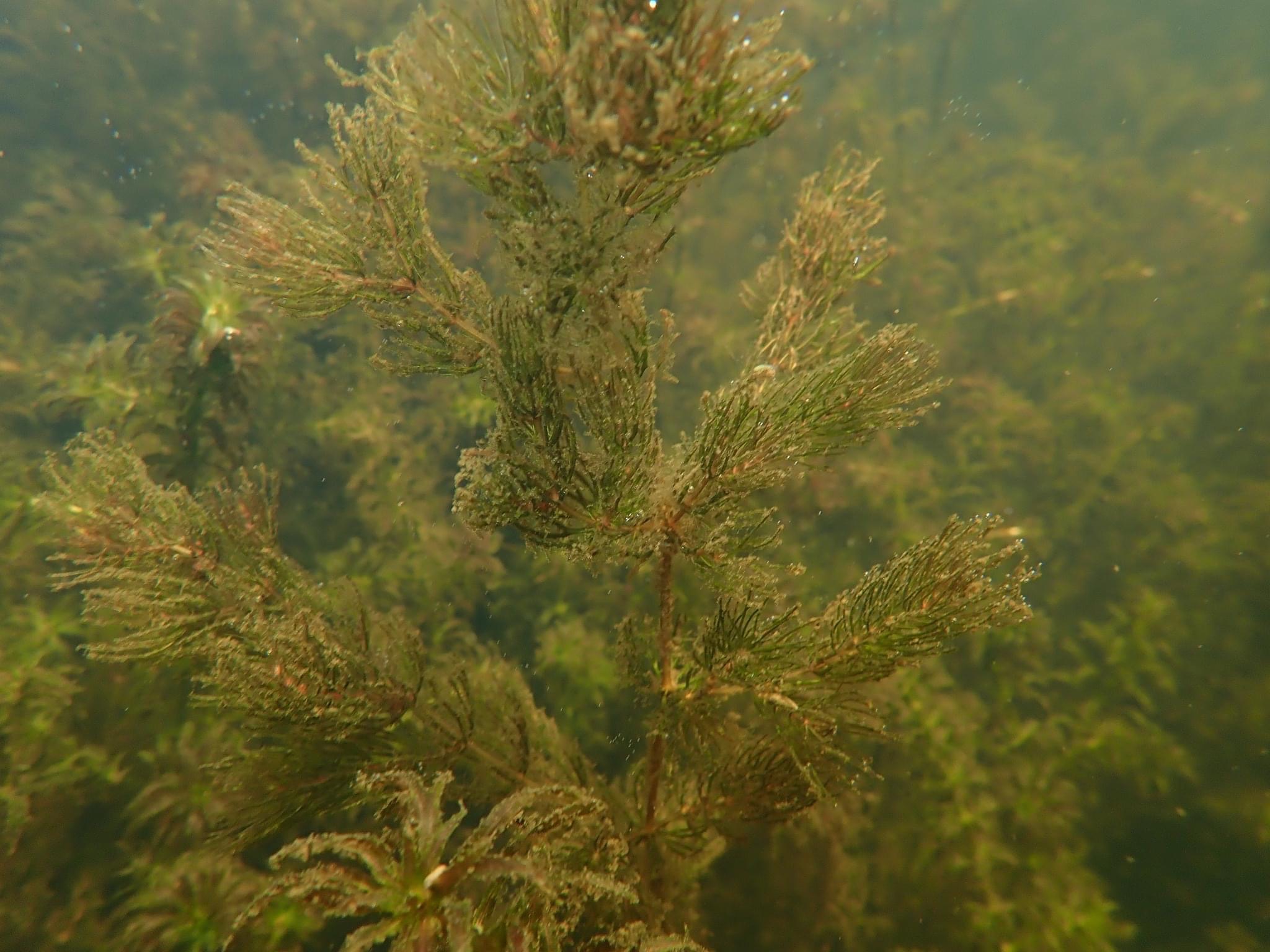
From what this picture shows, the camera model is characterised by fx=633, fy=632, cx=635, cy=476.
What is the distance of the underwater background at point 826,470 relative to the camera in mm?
4078

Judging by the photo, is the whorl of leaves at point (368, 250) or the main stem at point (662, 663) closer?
the whorl of leaves at point (368, 250)

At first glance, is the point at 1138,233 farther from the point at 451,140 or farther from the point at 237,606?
the point at 237,606

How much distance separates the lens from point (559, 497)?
1.97 metres

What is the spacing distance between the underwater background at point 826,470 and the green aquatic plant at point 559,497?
1.17 ft

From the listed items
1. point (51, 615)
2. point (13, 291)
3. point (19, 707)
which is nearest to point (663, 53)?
point (19, 707)

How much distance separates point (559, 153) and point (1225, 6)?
34.5 meters

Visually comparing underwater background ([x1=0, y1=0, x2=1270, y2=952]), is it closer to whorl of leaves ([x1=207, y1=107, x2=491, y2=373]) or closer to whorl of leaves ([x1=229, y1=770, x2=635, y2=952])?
whorl of leaves ([x1=207, y1=107, x2=491, y2=373])

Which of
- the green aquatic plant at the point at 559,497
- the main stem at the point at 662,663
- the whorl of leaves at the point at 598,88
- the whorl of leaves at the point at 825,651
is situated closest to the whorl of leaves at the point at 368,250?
the green aquatic plant at the point at 559,497

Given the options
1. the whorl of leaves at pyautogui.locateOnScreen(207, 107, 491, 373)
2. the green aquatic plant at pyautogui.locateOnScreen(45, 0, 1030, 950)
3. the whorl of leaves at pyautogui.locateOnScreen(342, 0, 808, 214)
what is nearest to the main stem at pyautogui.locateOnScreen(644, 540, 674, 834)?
the green aquatic plant at pyautogui.locateOnScreen(45, 0, 1030, 950)

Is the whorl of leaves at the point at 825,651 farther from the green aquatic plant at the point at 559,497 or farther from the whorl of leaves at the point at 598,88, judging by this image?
the whorl of leaves at the point at 598,88

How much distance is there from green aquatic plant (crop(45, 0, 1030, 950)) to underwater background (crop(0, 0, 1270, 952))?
356 millimetres

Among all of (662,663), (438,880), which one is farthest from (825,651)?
(438,880)

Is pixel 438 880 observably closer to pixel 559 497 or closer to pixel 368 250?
pixel 559 497

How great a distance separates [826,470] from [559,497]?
0.93 m
